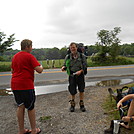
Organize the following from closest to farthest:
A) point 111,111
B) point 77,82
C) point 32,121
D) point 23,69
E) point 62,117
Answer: point 23,69, point 32,121, point 111,111, point 62,117, point 77,82

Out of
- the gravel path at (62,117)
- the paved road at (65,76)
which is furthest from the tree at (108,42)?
the gravel path at (62,117)

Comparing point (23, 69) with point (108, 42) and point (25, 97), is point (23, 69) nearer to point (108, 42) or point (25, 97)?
point (25, 97)

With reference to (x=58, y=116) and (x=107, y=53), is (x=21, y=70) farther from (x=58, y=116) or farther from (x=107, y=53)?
(x=107, y=53)

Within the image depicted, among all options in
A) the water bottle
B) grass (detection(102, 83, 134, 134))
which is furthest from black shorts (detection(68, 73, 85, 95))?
the water bottle

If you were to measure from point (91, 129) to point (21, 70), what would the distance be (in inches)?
72.0

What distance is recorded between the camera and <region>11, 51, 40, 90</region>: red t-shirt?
92.5 inches

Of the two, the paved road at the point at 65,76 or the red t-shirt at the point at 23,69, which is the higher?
the red t-shirt at the point at 23,69

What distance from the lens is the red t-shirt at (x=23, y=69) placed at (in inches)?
92.5

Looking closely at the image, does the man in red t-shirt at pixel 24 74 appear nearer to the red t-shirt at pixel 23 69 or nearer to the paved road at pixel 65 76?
the red t-shirt at pixel 23 69

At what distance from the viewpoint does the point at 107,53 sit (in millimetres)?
16531

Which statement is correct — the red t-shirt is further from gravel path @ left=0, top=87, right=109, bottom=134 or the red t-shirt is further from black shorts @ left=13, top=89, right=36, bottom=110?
gravel path @ left=0, top=87, right=109, bottom=134

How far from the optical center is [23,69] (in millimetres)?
2377

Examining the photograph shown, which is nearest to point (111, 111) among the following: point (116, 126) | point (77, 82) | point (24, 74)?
point (116, 126)

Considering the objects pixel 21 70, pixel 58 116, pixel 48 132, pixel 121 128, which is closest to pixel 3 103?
pixel 58 116
